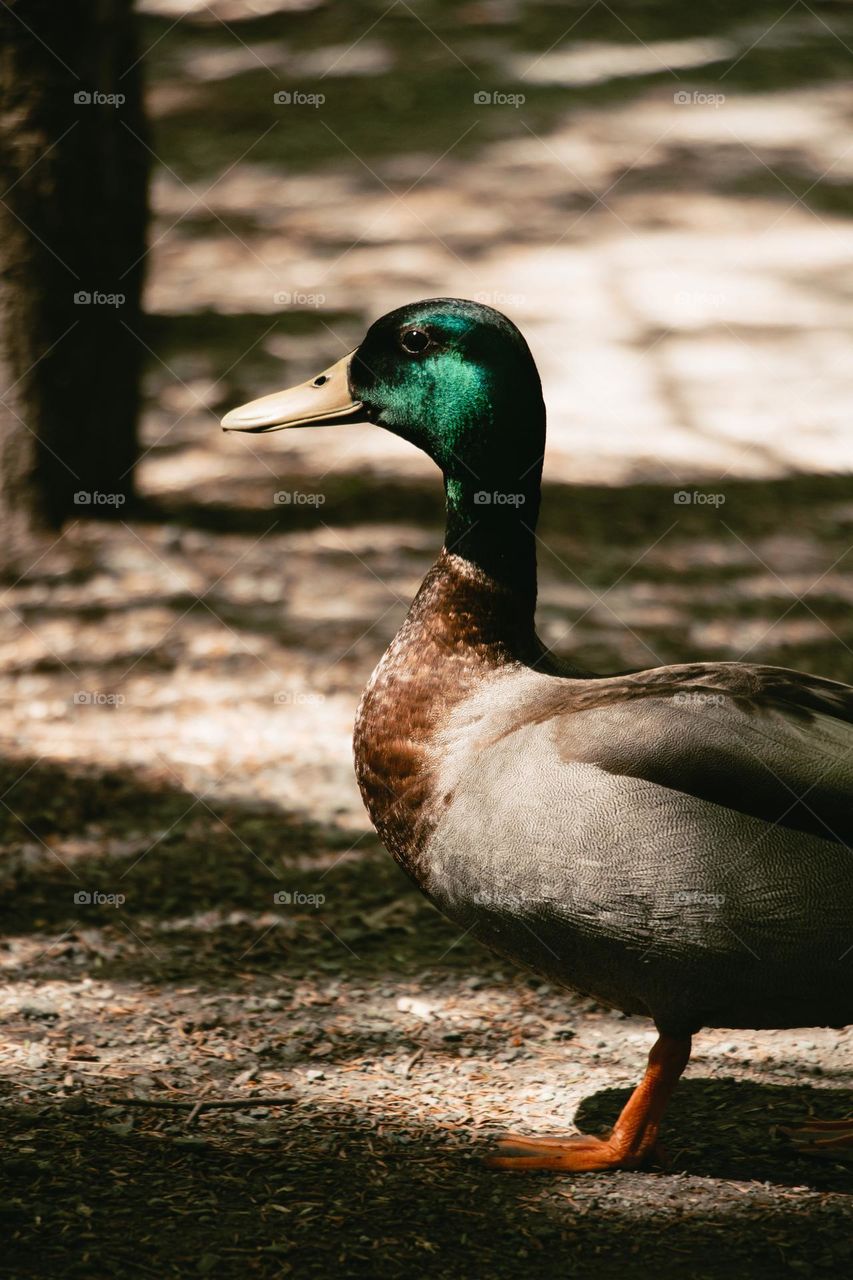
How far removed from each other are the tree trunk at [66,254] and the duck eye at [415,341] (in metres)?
2.68

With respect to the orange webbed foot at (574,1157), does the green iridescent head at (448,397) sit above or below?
above

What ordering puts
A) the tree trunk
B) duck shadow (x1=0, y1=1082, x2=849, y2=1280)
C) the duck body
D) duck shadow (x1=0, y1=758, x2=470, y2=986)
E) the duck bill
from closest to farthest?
duck shadow (x1=0, y1=1082, x2=849, y2=1280)
the duck body
the duck bill
duck shadow (x1=0, y1=758, x2=470, y2=986)
the tree trunk

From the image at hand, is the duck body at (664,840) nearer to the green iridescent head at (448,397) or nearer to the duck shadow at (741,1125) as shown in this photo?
the duck shadow at (741,1125)

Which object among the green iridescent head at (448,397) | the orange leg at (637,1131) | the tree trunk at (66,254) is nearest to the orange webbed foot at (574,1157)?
the orange leg at (637,1131)

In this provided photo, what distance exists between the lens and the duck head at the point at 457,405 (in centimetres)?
296

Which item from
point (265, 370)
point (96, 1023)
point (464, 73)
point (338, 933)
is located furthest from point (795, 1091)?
point (464, 73)

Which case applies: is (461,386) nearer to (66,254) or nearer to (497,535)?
(497,535)

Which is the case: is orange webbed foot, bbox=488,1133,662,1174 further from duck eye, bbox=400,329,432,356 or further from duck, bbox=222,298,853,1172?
duck eye, bbox=400,329,432,356

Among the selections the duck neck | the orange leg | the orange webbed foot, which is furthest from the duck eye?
the orange webbed foot

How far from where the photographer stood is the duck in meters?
2.49

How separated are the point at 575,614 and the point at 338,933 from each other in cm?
238

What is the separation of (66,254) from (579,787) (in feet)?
11.9

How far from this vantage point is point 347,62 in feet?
36.7

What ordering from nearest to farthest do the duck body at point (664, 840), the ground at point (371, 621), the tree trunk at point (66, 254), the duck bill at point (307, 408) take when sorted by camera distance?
the duck body at point (664, 840)
the ground at point (371, 621)
the duck bill at point (307, 408)
the tree trunk at point (66, 254)
